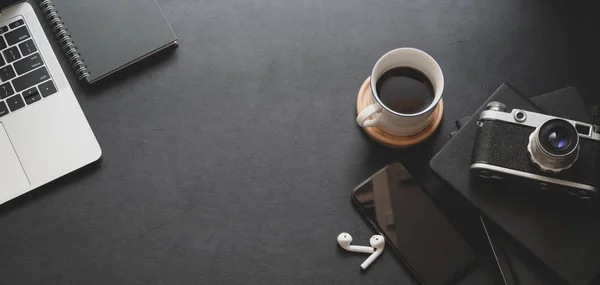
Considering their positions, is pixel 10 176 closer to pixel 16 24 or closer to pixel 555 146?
pixel 16 24

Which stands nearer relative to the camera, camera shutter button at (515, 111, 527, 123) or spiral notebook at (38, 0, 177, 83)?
camera shutter button at (515, 111, 527, 123)

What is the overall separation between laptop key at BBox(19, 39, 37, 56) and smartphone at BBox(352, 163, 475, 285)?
0.50 metres

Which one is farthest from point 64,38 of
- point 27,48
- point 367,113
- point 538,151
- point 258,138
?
point 538,151

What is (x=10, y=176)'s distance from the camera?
89 centimetres

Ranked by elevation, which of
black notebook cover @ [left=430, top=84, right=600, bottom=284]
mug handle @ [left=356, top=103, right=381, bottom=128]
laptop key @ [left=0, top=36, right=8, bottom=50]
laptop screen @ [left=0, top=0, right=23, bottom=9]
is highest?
laptop screen @ [left=0, top=0, right=23, bottom=9]

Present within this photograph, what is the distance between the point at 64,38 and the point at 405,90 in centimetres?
49

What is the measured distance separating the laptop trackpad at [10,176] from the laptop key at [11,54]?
12 cm

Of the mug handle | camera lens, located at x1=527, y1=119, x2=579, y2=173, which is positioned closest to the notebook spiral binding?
the mug handle

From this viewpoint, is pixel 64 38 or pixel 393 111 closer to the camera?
pixel 393 111

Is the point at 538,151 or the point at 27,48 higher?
the point at 27,48

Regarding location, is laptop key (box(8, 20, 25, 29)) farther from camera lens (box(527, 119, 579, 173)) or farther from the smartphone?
camera lens (box(527, 119, 579, 173))

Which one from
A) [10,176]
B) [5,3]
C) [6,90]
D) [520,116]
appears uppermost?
[5,3]

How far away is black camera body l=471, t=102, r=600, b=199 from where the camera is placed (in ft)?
2.48

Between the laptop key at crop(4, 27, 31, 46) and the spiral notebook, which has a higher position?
the laptop key at crop(4, 27, 31, 46)
